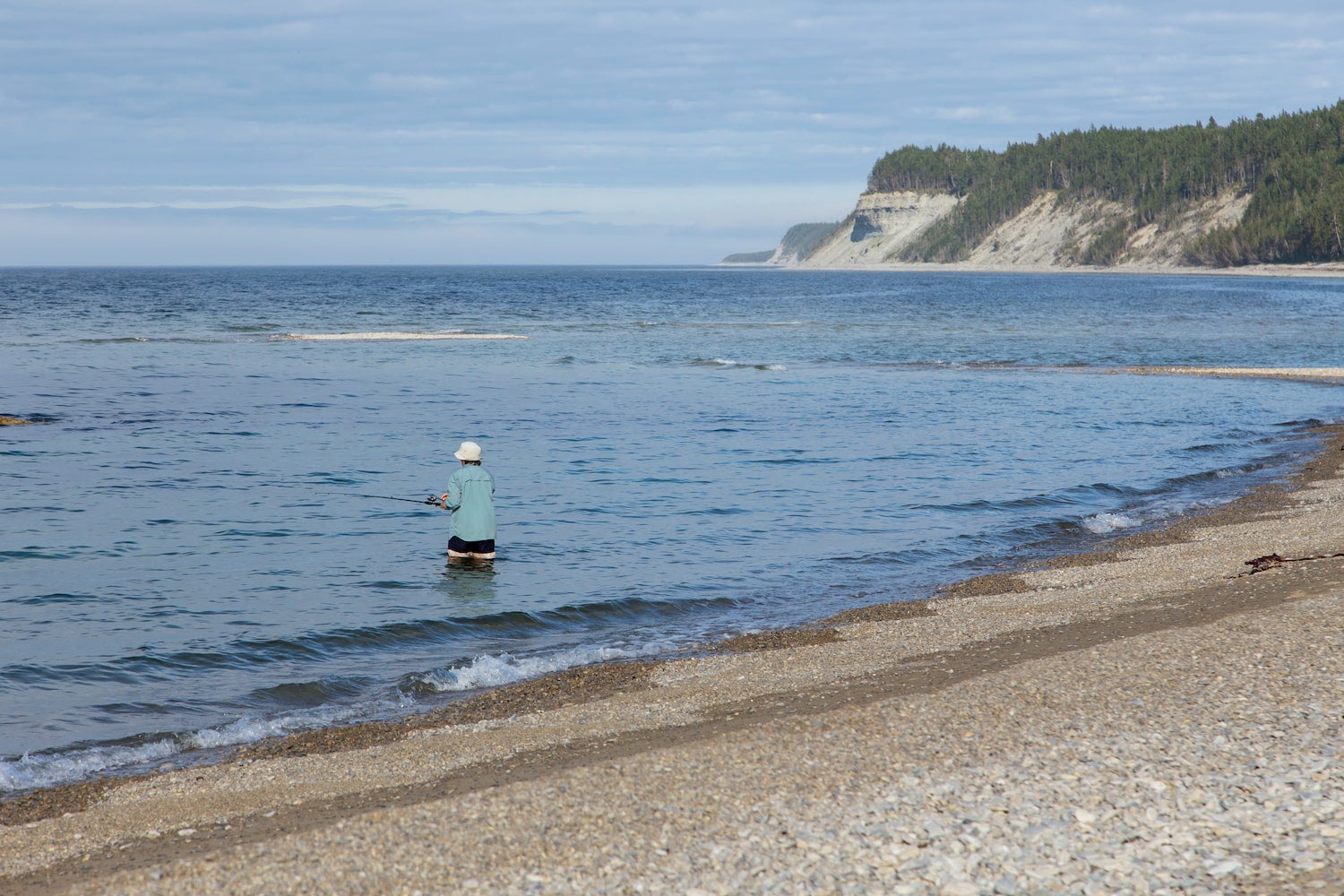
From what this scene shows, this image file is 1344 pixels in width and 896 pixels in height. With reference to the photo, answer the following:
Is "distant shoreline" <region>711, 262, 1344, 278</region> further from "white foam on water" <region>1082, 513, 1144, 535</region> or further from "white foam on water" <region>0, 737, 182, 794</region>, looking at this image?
"white foam on water" <region>0, 737, 182, 794</region>

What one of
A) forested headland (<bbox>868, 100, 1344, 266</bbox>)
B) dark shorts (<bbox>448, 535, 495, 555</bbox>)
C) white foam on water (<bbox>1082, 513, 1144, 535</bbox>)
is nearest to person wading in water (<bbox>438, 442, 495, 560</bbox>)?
dark shorts (<bbox>448, 535, 495, 555</bbox>)

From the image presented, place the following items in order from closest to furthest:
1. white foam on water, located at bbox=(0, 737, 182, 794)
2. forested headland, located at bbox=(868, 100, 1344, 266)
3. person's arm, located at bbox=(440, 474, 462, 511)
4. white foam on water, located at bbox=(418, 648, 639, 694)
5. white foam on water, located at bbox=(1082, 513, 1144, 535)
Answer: white foam on water, located at bbox=(0, 737, 182, 794) → white foam on water, located at bbox=(418, 648, 639, 694) → person's arm, located at bbox=(440, 474, 462, 511) → white foam on water, located at bbox=(1082, 513, 1144, 535) → forested headland, located at bbox=(868, 100, 1344, 266)

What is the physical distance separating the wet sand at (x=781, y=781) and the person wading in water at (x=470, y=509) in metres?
4.04

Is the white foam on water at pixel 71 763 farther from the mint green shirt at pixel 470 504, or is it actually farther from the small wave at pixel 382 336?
the small wave at pixel 382 336

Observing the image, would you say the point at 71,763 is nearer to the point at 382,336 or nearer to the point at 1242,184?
the point at 382,336

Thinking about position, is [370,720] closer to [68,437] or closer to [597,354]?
[68,437]

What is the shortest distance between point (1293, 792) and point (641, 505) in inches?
485

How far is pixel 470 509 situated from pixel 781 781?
7793 millimetres

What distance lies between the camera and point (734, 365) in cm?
4325

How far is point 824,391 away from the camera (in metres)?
34.6

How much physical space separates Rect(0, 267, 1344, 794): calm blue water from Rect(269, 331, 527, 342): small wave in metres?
5.80

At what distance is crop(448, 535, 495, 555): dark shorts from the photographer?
13398mm

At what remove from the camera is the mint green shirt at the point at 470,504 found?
13.2 meters

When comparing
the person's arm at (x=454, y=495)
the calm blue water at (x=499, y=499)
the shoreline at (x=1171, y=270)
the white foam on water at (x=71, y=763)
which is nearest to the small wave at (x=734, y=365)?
the calm blue water at (x=499, y=499)
